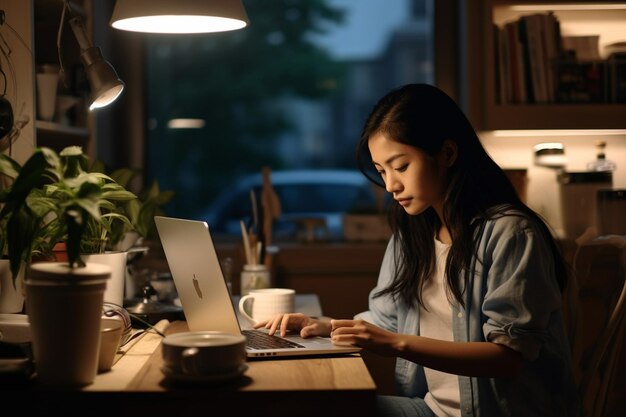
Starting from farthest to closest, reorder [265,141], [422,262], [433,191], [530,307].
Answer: [265,141]
[422,262]
[433,191]
[530,307]

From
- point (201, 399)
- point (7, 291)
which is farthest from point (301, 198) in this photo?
point (201, 399)

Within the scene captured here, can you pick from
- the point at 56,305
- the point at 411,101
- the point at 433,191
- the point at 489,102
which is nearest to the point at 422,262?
the point at 433,191

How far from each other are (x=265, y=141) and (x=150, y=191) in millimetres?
722

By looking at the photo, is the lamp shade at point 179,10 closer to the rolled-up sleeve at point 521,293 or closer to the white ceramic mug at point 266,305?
the white ceramic mug at point 266,305

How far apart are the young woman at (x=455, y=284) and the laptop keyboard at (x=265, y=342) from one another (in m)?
0.03

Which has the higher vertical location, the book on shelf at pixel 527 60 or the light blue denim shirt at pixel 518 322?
the book on shelf at pixel 527 60

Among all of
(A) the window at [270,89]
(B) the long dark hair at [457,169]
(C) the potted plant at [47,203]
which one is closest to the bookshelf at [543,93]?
(A) the window at [270,89]

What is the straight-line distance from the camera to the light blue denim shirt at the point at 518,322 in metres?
1.58

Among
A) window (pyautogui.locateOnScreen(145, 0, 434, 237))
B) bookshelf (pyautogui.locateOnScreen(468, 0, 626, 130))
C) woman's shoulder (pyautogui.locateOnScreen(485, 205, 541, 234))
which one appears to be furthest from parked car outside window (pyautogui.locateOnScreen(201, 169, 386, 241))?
woman's shoulder (pyautogui.locateOnScreen(485, 205, 541, 234))

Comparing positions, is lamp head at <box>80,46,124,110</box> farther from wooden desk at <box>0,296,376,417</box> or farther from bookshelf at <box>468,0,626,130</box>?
bookshelf at <box>468,0,626,130</box>

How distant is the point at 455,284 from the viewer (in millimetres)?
1769

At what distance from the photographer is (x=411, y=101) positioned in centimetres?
182

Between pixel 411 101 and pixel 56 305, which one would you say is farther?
pixel 411 101

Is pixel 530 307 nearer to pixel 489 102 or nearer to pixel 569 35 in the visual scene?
pixel 489 102
